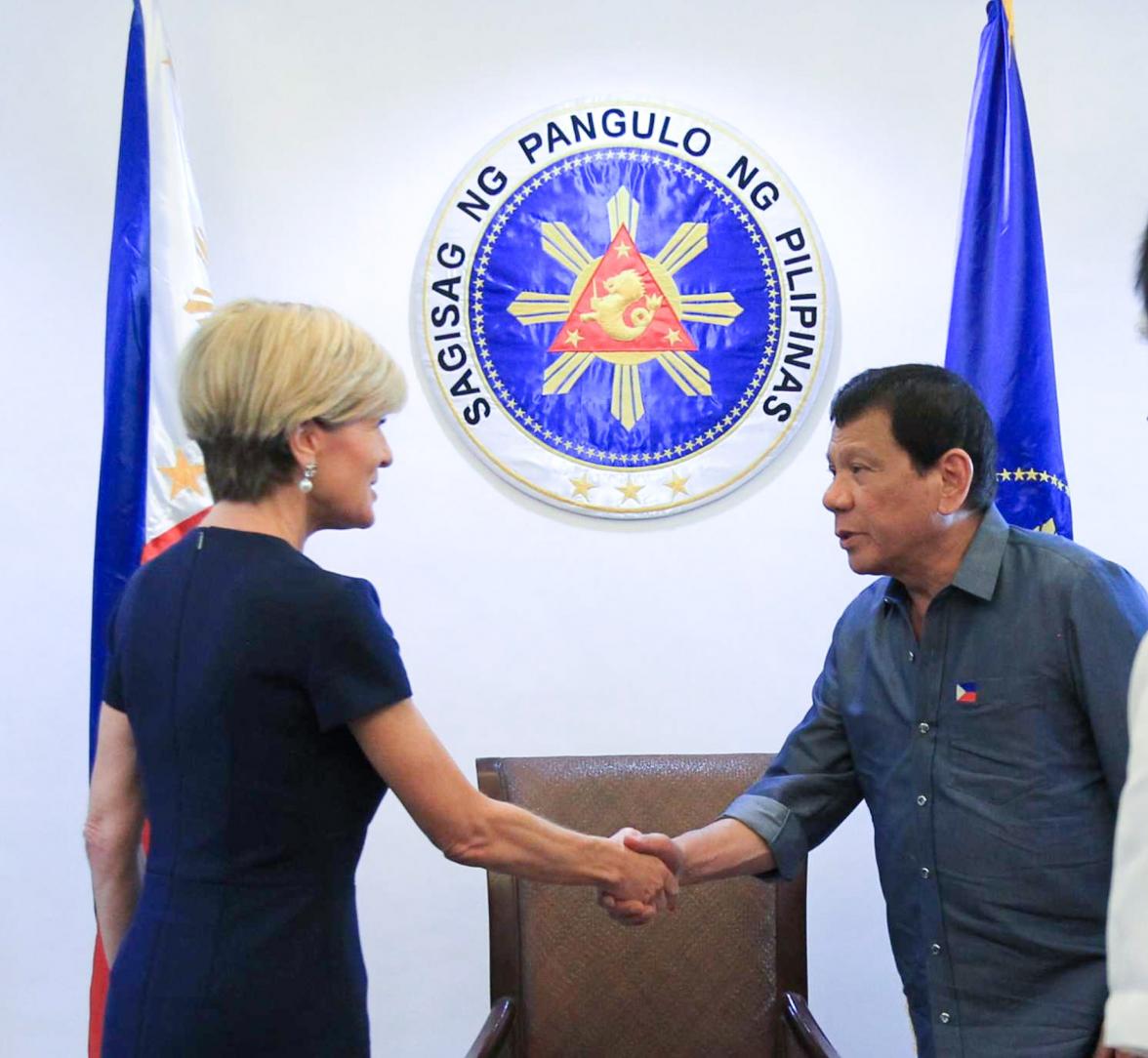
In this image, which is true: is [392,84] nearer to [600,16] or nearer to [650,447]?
[600,16]

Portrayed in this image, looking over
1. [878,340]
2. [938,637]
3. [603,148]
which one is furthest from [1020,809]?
[603,148]

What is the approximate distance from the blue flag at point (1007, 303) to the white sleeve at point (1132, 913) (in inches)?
76.6

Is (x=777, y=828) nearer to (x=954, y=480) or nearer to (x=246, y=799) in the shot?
(x=954, y=480)

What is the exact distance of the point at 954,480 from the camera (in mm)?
1954

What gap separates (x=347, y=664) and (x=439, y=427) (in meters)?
1.60

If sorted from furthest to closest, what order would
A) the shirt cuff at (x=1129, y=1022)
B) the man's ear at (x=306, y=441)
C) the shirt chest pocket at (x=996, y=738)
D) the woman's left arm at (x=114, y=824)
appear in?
1. the shirt chest pocket at (x=996, y=738)
2. the woman's left arm at (x=114, y=824)
3. the man's ear at (x=306, y=441)
4. the shirt cuff at (x=1129, y=1022)

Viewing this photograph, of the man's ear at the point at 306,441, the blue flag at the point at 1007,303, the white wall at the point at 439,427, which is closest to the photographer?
the man's ear at the point at 306,441

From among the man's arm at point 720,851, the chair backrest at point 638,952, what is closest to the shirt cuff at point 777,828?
the man's arm at point 720,851

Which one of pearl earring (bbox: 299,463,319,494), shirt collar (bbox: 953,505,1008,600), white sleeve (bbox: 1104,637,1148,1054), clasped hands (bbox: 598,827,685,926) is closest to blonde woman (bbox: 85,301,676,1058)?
pearl earring (bbox: 299,463,319,494)

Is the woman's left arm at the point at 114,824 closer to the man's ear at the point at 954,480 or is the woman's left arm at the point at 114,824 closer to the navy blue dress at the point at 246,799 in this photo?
the navy blue dress at the point at 246,799

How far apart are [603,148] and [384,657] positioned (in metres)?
1.87

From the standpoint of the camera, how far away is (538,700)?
305 cm

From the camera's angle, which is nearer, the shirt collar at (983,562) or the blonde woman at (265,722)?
the blonde woman at (265,722)

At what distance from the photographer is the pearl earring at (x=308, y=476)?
5.32 ft
